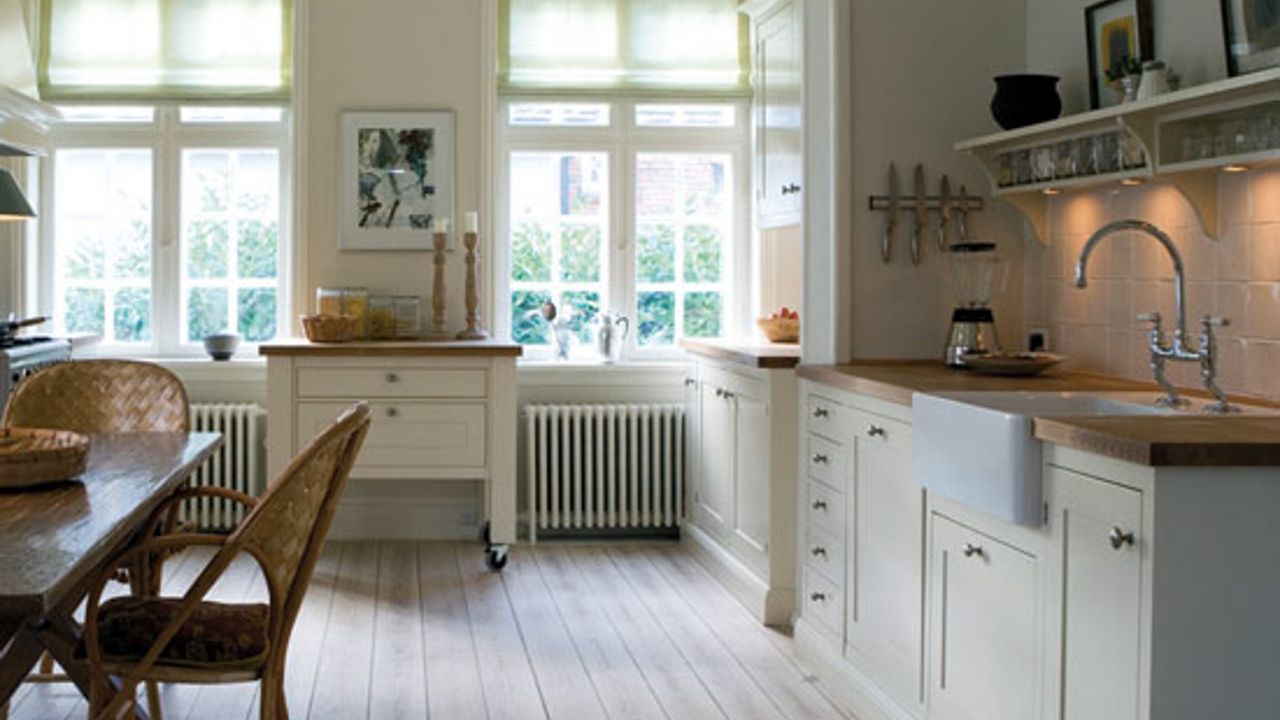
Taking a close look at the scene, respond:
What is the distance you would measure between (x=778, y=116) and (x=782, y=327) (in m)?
0.84

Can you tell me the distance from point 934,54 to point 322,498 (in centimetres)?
253

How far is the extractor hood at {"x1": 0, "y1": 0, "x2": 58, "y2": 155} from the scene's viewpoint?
5398 mm

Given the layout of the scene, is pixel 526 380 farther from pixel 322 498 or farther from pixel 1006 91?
pixel 322 498

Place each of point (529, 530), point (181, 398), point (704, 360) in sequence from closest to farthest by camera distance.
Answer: point (181, 398)
point (704, 360)
point (529, 530)

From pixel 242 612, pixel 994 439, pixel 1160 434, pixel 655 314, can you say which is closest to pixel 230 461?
pixel 655 314

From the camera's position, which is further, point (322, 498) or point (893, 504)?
point (893, 504)

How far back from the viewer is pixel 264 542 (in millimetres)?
2484

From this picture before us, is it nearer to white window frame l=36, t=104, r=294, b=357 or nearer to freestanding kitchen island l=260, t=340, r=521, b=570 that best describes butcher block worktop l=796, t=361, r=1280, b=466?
freestanding kitchen island l=260, t=340, r=521, b=570

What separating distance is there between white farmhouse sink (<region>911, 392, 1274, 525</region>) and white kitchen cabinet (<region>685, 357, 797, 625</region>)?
4.44 feet

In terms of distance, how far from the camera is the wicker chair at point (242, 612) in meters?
2.47

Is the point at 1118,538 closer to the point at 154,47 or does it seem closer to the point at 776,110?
the point at 776,110

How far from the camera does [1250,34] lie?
10.0ft

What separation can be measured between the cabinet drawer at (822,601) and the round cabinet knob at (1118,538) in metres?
1.58

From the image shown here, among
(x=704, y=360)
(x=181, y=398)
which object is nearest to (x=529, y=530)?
(x=704, y=360)
